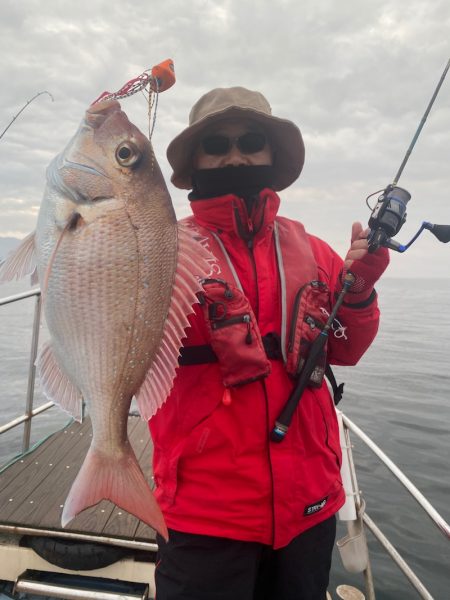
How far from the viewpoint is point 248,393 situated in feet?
6.75

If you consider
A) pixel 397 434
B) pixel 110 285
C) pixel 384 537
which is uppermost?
pixel 110 285

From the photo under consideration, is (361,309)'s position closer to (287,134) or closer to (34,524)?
(287,134)

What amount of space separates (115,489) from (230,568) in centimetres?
72

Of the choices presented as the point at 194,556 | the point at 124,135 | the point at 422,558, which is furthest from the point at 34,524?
the point at 422,558

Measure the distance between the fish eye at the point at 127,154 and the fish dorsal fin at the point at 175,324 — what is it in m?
0.35

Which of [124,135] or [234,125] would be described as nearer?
[124,135]

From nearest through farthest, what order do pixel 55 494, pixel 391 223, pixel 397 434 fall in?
pixel 391 223 < pixel 55 494 < pixel 397 434

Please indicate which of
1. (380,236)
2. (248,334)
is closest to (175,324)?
(248,334)

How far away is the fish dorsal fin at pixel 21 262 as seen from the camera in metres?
1.66

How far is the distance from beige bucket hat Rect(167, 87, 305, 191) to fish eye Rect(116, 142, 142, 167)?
29.4 inches

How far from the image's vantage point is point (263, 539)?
1.95 metres

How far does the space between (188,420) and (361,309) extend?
1.12 meters

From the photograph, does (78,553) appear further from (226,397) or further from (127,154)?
(127,154)

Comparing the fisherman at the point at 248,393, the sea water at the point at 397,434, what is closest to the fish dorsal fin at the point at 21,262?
the fisherman at the point at 248,393
